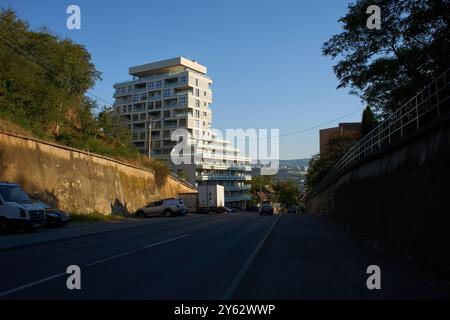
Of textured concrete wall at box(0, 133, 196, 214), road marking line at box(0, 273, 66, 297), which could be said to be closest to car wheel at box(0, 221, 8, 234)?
textured concrete wall at box(0, 133, 196, 214)

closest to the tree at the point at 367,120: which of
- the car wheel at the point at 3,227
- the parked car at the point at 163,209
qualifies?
the parked car at the point at 163,209

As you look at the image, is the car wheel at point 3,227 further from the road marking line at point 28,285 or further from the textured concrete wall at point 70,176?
the road marking line at point 28,285

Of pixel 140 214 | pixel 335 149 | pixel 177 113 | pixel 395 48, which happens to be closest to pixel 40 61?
pixel 140 214

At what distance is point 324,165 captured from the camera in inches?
2776

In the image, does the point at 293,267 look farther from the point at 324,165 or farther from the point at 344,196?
the point at 324,165

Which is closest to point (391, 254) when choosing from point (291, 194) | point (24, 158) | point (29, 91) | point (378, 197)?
point (378, 197)

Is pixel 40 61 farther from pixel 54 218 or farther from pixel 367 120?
pixel 367 120

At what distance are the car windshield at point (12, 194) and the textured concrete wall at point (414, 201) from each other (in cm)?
1525

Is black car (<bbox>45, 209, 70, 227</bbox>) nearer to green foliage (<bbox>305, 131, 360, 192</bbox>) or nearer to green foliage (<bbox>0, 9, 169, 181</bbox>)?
green foliage (<bbox>0, 9, 169, 181</bbox>)

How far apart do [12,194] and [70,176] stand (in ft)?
45.1

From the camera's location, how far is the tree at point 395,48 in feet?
54.4

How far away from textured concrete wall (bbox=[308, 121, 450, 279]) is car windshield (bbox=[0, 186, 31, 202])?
15247 mm

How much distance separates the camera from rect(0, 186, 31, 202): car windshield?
21.5 m
